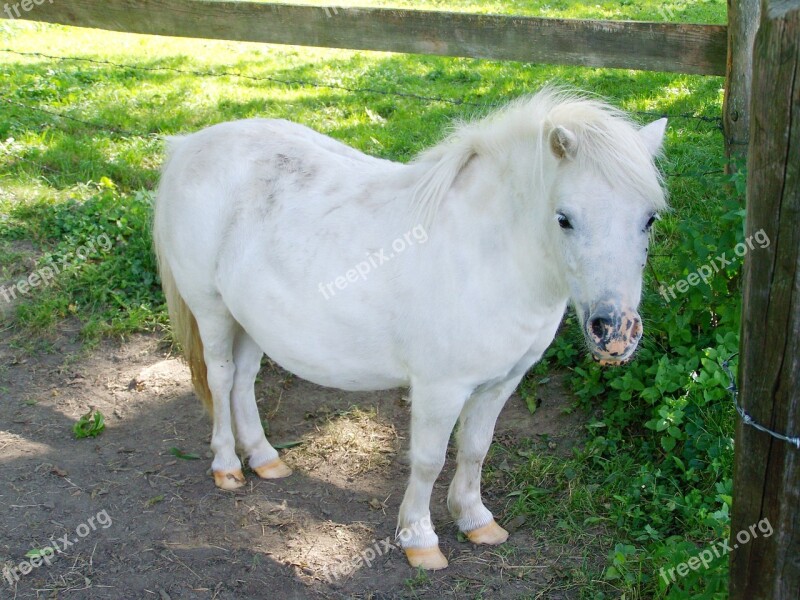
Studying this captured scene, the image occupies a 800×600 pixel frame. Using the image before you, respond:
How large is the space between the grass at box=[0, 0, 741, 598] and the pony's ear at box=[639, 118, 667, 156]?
104 cm

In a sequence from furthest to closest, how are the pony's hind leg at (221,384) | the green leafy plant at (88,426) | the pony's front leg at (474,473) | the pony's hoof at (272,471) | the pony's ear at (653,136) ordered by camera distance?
the green leafy plant at (88,426) → the pony's hoof at (272,471) → the pony's hind leg at (221,384) → the pony's front leg at (474,473) → the pony's ear at (653,136)

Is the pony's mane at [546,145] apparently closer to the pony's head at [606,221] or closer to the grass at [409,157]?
the pony's head at [606,221]

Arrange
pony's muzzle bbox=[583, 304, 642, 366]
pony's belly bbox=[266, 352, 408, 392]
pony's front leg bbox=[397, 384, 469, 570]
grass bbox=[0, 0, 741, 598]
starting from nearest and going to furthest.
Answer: pony's muzzle bbox=[583, 304, 642, 366], pony's front leg bbox=[397, 384, 469, 570], pony's belly bbox=[266, 352, 408, 392], grass bbox=[0, 0, 741, 598]

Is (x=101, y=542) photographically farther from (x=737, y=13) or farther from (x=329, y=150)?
(x=737, y=13)

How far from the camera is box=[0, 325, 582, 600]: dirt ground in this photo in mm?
3125

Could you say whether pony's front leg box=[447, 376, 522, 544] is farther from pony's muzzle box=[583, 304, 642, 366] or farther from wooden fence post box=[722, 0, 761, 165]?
wooden fence post box=[722, 0, 761, 165]

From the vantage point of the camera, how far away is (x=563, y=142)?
91.7 inches

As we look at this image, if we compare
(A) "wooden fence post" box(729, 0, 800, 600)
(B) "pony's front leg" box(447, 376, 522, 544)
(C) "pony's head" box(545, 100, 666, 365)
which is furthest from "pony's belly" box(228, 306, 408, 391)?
(A) "wooden fence post" box(729, 0, 800, 600)

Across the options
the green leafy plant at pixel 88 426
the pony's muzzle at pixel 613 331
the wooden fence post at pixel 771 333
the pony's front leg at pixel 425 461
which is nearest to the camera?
the wooden fence post at pixel 771 333

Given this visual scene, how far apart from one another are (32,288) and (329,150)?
2.55 meters

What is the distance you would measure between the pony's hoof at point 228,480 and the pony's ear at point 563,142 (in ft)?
7.62

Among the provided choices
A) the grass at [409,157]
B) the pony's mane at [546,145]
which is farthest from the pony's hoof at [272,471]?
the pony's mane at [546,145]

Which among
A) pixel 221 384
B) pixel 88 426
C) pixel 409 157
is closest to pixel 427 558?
pixel 221 384

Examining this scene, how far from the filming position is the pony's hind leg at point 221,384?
140 inches
